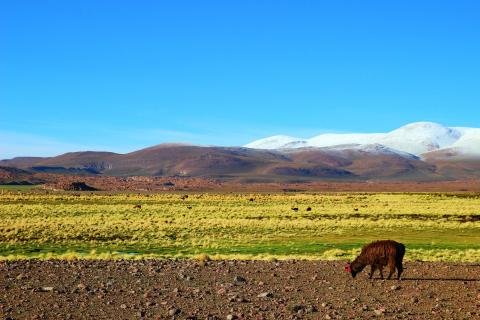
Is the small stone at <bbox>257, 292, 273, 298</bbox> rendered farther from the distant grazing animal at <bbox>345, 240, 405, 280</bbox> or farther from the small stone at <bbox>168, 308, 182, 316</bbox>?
the distant grazing animal at <bbox>345, 240, 405, 280</bbox>

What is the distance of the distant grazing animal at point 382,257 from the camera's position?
18531 mm

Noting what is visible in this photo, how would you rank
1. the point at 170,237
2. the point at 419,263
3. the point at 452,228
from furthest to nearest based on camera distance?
the point at 452,228 < the point at 170,237 < the point at 419,263

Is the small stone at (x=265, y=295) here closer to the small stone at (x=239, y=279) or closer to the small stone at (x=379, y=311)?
the small stone at (x=239, y=279)

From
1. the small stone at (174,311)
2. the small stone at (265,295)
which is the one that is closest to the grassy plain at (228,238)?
the small stone at (265,295)

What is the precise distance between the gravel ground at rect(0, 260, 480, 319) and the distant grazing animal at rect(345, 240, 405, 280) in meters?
0.37

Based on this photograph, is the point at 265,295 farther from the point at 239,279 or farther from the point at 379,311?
the point at 379,311

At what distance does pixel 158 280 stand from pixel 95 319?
15.2 feet

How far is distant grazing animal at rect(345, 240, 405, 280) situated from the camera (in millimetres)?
18531

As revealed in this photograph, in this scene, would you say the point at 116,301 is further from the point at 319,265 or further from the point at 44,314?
the point at 319,265

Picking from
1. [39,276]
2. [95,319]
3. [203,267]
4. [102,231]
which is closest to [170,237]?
[102,231]

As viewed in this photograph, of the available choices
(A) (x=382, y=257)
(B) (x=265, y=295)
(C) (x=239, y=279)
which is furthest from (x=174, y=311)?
(A) (x=382, y=257)

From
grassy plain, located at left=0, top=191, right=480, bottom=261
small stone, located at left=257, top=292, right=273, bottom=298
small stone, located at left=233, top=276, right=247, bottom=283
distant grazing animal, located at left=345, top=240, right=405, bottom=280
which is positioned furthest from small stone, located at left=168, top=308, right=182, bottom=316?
grassy plain, located at left=0, top=191, right=480, bottom=261

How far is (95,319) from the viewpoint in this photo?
43.0ft

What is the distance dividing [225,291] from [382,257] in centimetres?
540
